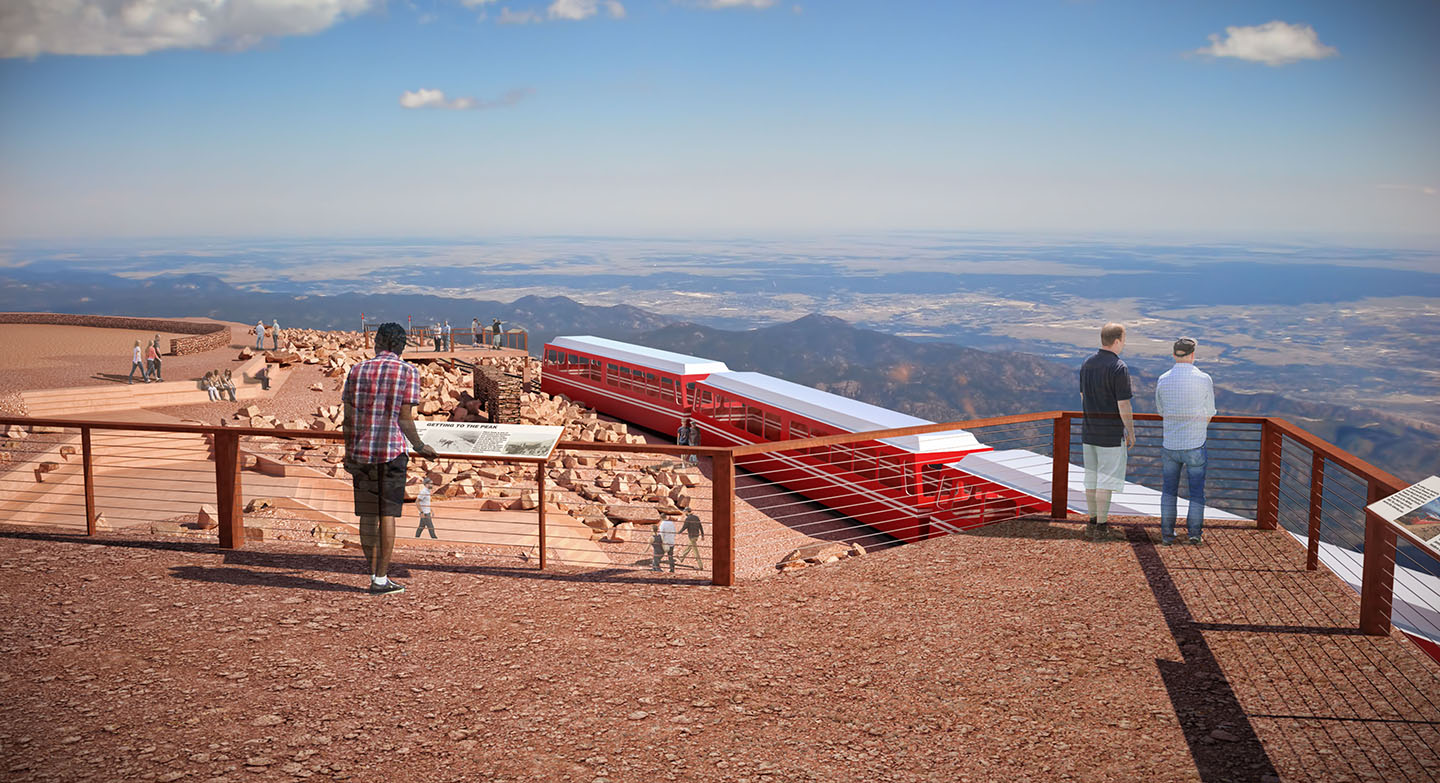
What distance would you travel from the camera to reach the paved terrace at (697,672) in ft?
15.5

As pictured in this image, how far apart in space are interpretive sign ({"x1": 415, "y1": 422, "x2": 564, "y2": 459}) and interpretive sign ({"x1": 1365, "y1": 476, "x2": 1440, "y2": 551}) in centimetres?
530

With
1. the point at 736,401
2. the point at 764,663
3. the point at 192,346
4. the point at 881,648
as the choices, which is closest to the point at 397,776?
the point at 764,663

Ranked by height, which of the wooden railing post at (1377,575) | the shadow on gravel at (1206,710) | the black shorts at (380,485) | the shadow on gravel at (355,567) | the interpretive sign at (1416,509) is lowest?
the shadow on gravel at (1206,710)

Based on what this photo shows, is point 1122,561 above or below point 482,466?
above

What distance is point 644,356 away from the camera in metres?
25.9

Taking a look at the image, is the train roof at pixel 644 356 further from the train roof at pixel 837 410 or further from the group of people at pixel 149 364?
the group of people at pixel 149 364

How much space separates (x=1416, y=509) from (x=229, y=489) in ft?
27.2

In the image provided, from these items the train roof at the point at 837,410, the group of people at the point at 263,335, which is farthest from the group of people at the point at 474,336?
the train roof at the point at 837,410

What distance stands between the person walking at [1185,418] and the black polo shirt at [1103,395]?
1.04 ft

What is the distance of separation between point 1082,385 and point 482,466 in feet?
43.1

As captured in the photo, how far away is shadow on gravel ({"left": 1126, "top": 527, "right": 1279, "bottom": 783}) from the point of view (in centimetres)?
472

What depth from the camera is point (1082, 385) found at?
27.3 ft

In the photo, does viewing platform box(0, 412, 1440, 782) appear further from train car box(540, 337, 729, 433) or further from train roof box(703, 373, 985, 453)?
train car box(540, 337, 729, 433)

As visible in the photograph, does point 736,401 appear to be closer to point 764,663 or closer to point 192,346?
point 764,663
